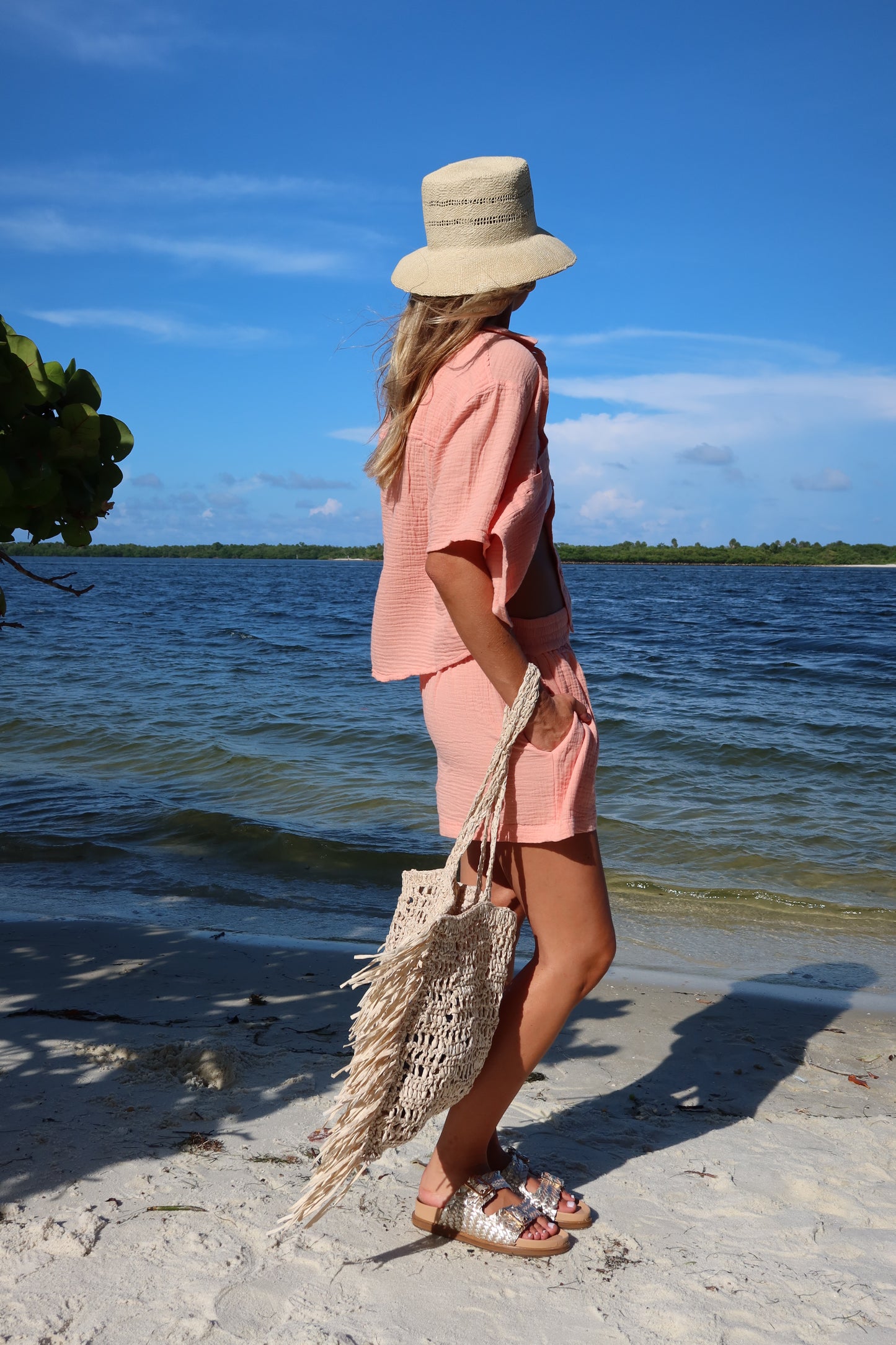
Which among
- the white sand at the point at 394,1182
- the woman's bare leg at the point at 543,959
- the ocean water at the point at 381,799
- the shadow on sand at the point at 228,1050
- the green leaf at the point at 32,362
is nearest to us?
the white sand at the point at 394,1182

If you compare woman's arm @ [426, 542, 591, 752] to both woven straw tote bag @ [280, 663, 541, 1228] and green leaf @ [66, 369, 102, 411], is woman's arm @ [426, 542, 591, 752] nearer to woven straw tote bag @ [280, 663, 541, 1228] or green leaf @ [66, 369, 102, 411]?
woven straw tote bag @ [280, 663, 541, 1228]

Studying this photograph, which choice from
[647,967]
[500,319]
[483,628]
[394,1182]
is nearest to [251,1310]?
[394,1182]

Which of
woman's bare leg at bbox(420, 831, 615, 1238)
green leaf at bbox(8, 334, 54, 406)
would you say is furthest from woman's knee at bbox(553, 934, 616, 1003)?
green leaf at bbox(8, 334, 54, 406)

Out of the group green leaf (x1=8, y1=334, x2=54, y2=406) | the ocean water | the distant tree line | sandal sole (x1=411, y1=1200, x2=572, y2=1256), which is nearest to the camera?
sandal sole (x1=411, y1=1200, x2=572, y2=1256)

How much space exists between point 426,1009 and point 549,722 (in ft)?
1.98

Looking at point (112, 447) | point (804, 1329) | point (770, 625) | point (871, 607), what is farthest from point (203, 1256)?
point (871, 607)

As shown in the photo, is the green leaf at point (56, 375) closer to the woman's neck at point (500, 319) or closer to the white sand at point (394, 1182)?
the woman's neck at point (500, 319)

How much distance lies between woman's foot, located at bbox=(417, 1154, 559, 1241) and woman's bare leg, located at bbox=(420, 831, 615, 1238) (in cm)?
13

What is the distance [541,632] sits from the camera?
206cm

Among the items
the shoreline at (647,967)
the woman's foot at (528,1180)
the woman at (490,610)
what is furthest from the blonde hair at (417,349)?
the shoreline at (647,967)

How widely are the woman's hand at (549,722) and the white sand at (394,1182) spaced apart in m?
1.13

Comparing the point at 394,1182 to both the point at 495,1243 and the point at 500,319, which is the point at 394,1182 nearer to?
the point at 495,1243

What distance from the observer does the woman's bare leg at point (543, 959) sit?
206cm

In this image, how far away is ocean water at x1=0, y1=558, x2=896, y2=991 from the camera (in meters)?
5.47
